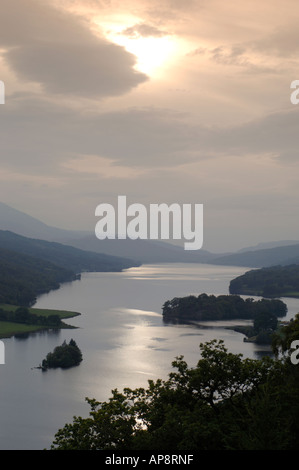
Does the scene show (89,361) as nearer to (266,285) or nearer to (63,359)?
(63,359)

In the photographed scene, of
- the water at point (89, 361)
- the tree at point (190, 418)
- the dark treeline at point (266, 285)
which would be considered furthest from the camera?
the dark treeline at point (266, 285)

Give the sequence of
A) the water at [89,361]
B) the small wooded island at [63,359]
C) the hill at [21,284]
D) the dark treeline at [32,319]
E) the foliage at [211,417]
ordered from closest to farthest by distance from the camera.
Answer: the foliage at [211,417] < the water at [89,361] < the small wooded island at [63,359] < the dark treeline at [32,319] < the hill at [21,284]

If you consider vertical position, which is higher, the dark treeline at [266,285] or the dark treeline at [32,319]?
the dark treeline at [266,285]

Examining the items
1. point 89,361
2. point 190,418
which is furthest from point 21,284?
point 190,418

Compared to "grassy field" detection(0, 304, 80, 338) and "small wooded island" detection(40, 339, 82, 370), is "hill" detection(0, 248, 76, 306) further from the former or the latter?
"small wooded island" detection(40, 339, 82, 370)

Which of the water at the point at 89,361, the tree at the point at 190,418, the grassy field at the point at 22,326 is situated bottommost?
the water at the point at 89,361

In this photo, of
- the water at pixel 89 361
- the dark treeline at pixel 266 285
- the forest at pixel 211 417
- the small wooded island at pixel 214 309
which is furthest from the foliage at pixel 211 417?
the dark treeline at pixel 266 285

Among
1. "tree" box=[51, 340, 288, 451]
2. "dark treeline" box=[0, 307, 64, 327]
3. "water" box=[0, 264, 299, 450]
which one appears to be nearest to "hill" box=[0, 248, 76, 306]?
"water" box=[0, 264, 299, 450]

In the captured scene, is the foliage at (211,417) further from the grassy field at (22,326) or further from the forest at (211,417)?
the grassy field at (22,326)
